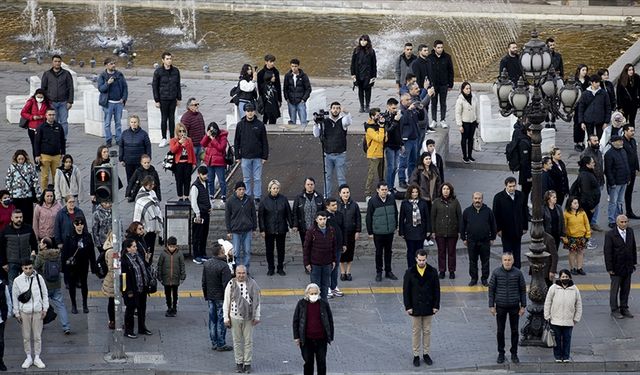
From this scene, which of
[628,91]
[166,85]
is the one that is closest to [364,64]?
[166,85]

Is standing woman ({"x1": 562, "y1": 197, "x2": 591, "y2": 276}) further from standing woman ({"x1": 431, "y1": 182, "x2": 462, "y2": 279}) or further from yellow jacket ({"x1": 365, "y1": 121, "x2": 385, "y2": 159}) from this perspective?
yellow jacket ({"x1": 365, "y1": 121, "x2": 385, "y2": 159})

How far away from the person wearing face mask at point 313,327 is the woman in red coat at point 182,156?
6803mm

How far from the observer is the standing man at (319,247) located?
86.2ft

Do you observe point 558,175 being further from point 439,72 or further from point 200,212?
point 439,72

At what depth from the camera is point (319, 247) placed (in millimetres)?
26266

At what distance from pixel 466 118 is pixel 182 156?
5537mm

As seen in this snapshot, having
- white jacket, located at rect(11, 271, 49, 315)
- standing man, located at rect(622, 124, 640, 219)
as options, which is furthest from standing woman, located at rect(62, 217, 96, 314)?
standing man, located at rect(622, 124, 640, 219)

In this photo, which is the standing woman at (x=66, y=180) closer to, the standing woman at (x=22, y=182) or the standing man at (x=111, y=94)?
the standing woman at (x=22, y=182)

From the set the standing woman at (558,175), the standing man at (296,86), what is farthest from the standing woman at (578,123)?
the standing man at (296,86)

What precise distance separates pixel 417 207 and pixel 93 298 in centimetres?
474

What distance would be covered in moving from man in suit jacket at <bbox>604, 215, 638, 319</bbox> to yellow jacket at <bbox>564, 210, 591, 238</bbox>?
1583 mm

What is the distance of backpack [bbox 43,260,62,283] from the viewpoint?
2534 centimetres

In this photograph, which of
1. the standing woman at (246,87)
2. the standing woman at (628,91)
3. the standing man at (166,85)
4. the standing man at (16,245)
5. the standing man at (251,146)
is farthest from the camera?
the standing woman at (628,91)

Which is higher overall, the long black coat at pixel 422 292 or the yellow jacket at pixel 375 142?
the yellow jacket at pixel 375 142
